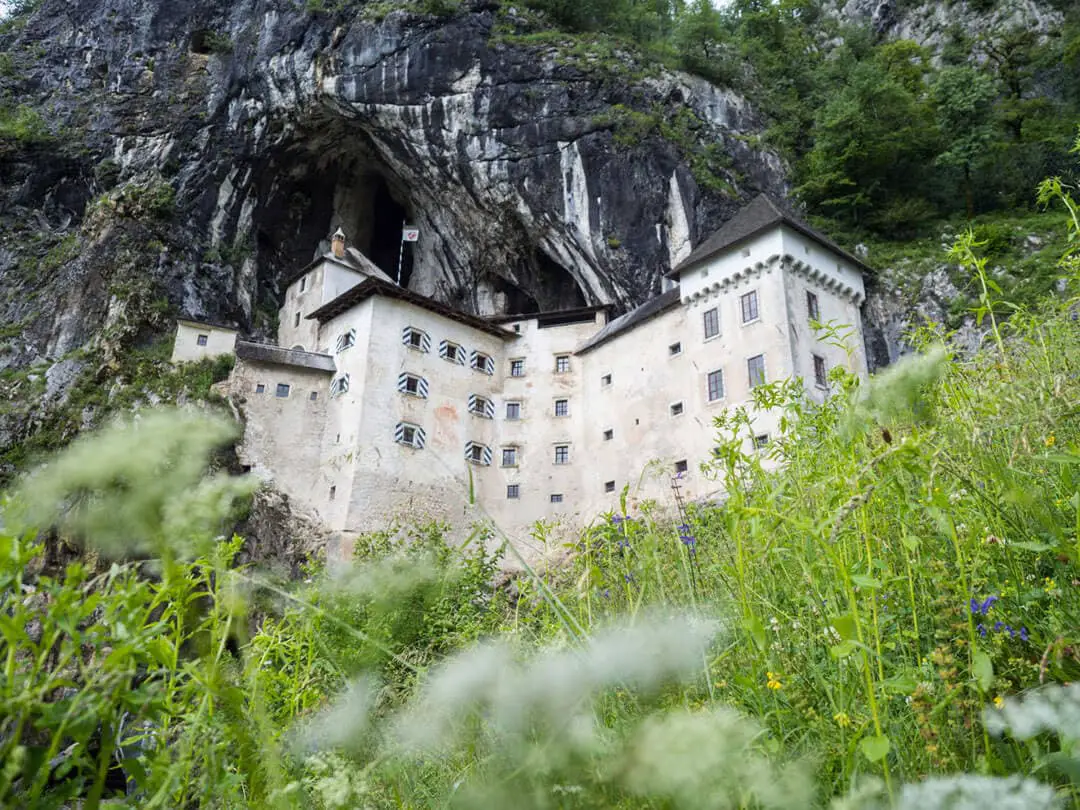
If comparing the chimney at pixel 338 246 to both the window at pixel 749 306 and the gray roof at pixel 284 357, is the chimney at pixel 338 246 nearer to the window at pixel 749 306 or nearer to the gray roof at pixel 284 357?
the gray roof at pixel 284 357

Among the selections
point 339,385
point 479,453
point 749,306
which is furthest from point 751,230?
point 339,385

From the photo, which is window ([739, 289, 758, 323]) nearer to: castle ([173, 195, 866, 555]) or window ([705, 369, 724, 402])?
castle ([173, 195, 866, 555])

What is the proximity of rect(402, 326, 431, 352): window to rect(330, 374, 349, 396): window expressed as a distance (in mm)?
2841

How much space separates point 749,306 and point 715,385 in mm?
3147

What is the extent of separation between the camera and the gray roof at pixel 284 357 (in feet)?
96.5

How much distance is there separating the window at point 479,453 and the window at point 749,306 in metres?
11.6

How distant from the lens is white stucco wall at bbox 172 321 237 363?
3042 centimetres

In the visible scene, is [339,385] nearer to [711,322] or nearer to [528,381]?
[528,381]

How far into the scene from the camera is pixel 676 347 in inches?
1092

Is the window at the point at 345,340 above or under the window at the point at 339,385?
above

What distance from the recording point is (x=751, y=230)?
26391 millimetres

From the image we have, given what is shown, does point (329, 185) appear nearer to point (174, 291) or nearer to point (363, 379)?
point (174, 291)

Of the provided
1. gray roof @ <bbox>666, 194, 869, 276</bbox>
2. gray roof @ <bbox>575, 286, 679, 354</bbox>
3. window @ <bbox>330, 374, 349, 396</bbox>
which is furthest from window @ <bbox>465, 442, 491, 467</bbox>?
gray roof @ <bbox>666, 194, 869, 276</bbox>

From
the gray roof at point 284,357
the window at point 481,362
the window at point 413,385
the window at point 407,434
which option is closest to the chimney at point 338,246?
the gray roof at point 284,357
